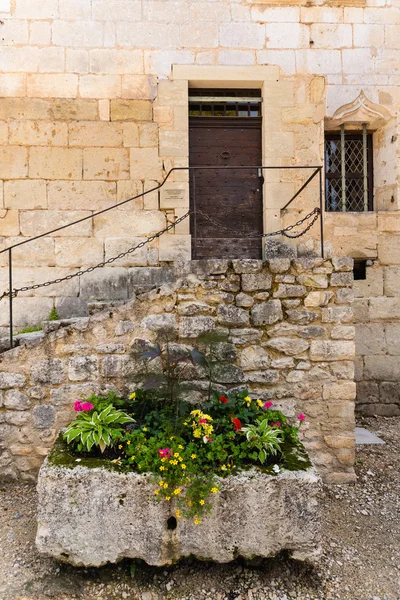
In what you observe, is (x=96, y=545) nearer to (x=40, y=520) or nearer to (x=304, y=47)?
(x=40, y=520)

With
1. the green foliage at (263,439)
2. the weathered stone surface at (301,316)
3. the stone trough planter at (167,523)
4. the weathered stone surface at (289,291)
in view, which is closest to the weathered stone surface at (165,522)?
the stone trough planter at (167,523)

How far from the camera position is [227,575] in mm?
2625

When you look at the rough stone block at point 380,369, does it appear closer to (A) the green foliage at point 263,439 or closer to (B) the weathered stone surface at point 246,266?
(B) the weathered stone surface at point 246,266

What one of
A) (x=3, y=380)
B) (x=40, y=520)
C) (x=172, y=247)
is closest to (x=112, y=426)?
(x=40, y=520)

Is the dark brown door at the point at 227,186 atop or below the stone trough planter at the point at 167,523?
atop

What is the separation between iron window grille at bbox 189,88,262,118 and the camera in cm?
540

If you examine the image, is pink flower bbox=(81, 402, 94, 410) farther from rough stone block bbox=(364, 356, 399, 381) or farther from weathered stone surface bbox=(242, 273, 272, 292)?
rough stone block bbox=(364, 356, 399, 381)

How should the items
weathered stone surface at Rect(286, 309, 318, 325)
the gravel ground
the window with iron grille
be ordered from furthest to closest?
the window with iron grille → weathered stone surface at Rect(286, 309, 318, 325) → the gravel ground

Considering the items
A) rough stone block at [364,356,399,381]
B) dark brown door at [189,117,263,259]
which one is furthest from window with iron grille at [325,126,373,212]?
rough stone block at [364,356,399,381]

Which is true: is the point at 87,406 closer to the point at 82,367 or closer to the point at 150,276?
the point at 82,367

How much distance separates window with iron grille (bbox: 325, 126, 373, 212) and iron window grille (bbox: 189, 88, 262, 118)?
42.5 inches

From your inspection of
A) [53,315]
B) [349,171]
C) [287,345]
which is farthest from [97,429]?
[349,171]

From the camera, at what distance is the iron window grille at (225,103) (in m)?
5.40

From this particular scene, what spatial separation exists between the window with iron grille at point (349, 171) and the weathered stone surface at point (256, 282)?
2445 mm
